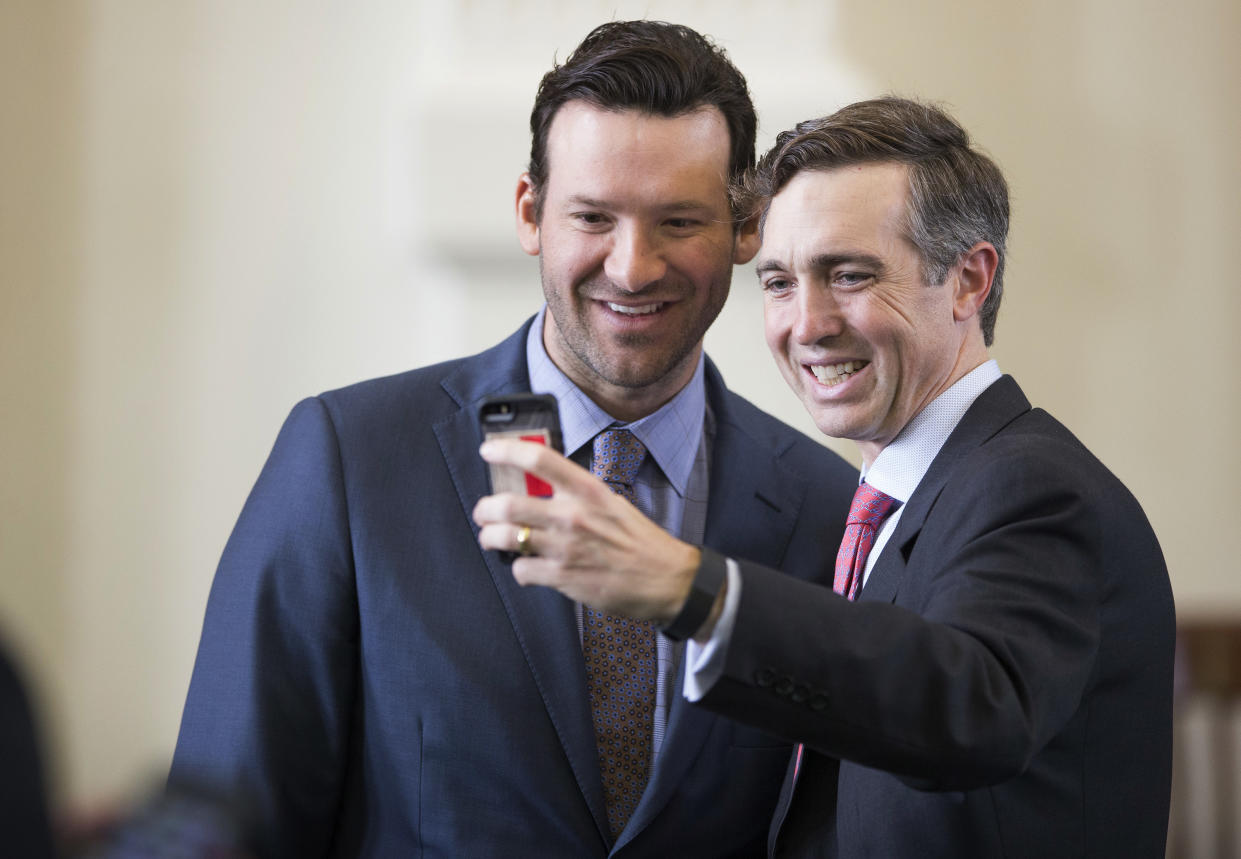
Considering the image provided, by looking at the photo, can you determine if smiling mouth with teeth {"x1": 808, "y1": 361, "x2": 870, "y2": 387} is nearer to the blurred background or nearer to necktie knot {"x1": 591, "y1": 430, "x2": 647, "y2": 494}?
necktie knot {"x1": 591, "y1": 430, "x2": 647, "y2": 494}

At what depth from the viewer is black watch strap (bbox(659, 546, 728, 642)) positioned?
3.98ft

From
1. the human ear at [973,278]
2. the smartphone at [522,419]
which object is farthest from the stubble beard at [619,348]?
the smartphone at [522,419]

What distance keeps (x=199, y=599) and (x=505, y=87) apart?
1.58m

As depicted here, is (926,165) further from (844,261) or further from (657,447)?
(657,447)

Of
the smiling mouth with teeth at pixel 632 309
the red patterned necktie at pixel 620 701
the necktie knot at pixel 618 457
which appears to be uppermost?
the smiling mouth with teeth at pixel 632 309

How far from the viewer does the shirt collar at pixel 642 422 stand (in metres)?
2.00

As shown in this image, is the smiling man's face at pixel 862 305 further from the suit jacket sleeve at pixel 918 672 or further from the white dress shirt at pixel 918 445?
the suit jacket sleeve at pixel 918 672

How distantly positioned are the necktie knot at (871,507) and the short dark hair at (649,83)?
1.83ft

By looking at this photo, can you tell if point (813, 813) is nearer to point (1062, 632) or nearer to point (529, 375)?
point (1062, 632)

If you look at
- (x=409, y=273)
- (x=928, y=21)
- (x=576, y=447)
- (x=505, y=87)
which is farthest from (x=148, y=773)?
(x=928, y=21)

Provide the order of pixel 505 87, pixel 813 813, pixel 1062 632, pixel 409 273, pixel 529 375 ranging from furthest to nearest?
pixel 409 273, pixel 505 87, pixel 529 375, pixel 813 813, pixel 1062 632

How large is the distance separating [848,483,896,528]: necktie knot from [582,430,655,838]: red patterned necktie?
0.34 meters

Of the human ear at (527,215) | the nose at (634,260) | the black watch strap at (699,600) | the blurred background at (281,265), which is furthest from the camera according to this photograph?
the blurred background at (281,265)

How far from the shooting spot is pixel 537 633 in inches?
71.1
